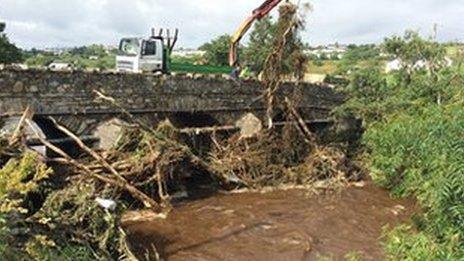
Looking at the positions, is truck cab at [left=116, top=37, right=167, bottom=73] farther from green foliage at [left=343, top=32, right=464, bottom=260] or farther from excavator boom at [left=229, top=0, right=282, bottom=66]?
green foliage at [left=343, top=32, right=464, bottom=260]

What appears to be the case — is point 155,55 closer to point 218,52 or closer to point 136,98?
point 136,98

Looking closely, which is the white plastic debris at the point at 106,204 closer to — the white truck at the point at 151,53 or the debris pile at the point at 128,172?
the debris pile at the point at 128,172

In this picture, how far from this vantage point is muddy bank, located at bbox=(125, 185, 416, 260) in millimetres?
10969

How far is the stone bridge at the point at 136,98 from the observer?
509 inches

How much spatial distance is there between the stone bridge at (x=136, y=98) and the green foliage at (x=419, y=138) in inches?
78.7

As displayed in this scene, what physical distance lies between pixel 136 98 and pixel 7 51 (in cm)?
2007

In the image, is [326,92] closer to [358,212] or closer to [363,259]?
[358,212]

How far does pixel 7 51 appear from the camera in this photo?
32781 mm

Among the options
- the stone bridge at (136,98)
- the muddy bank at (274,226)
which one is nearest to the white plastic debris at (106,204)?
the muddy bank at (274,226)

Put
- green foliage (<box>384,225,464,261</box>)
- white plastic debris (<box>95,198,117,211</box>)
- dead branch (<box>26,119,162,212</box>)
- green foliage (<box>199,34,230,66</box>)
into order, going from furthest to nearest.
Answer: green foliage (<box>199,34,230,66</box>) → dead branch (<box>26,119,162,212</box>) → white plastic debris (<box>95,198,117,211</box>) → green foliage (<box>384,225,464,261</box>)

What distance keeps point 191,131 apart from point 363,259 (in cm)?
586

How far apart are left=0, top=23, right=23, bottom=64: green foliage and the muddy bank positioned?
798 inches

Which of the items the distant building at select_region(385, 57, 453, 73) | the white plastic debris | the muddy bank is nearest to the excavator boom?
the distant building at select_region(385, 57, 453, 73)

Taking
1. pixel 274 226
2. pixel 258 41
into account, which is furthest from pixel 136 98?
pixel 258 41
